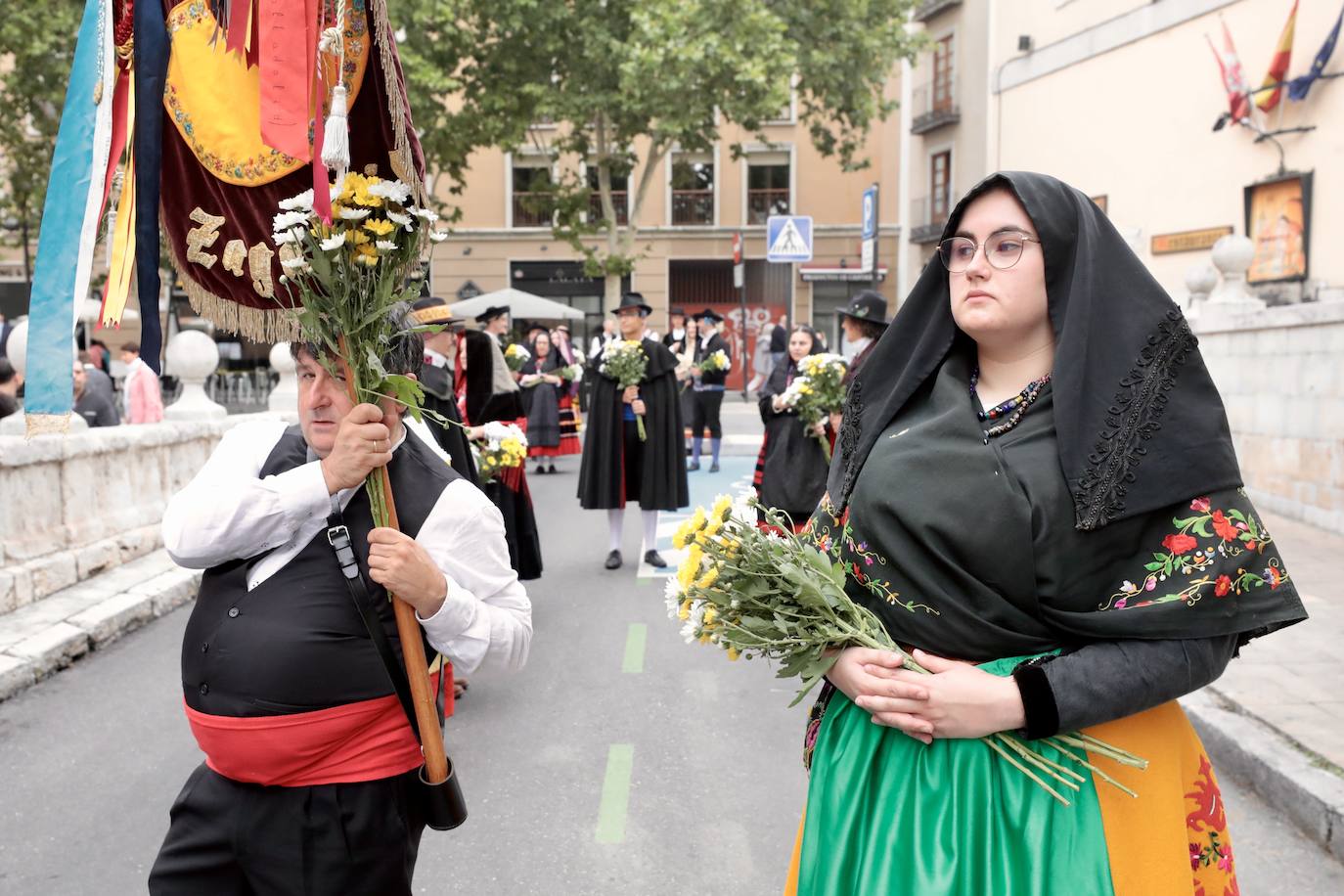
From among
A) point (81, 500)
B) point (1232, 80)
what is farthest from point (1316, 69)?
point (81, 500)

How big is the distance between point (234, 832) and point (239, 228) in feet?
4.29

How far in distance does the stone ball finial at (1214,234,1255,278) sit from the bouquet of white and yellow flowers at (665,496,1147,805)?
10.9 metres

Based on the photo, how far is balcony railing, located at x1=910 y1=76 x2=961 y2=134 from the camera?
32594 millimetres

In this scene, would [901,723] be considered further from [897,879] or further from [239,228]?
[239,228]

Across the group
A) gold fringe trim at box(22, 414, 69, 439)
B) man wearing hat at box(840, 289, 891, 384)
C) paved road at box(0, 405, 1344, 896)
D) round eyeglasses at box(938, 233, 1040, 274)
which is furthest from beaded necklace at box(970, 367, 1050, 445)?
man wearing hat at box(840, 289, 891, 384)

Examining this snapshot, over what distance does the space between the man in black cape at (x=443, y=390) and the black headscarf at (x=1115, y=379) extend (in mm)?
3363

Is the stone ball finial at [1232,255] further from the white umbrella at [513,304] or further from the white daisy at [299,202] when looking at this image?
the white umbrella at [513,304]

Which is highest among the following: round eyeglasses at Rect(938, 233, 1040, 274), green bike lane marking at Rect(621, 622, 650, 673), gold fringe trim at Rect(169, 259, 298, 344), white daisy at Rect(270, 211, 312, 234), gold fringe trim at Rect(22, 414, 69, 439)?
white daisy at Rect(270, 211, 312, 234)

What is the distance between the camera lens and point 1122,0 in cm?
2070

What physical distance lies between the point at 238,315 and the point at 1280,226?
58.4ft

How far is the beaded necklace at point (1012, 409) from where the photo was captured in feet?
6.73

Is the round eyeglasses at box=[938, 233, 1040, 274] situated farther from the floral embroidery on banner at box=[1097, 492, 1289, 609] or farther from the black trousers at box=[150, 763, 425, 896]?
the black trousers at box=[150, 763, 425, 896]

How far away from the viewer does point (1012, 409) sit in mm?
2078

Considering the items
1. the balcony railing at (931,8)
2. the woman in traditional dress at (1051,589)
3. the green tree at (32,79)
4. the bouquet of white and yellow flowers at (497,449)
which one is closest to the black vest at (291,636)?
the woman in traditional dress at (1051,589)
